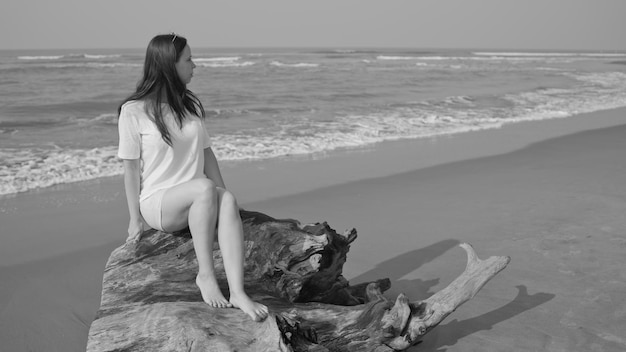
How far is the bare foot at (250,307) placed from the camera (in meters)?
3.07

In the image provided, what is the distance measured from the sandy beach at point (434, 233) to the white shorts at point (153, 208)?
0.86 m

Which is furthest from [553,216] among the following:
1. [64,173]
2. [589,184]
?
[64,173]

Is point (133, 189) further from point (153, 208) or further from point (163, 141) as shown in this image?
point (163, 141)

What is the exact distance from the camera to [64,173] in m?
8.21

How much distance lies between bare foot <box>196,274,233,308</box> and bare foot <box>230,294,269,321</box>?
0.15 ft

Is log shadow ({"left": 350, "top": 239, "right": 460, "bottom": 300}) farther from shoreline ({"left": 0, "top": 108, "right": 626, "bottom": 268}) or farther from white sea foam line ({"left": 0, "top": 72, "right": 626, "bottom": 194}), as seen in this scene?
white sea foam line ({"left": 0, "top": 72, "right": 626, "bottom": 194})

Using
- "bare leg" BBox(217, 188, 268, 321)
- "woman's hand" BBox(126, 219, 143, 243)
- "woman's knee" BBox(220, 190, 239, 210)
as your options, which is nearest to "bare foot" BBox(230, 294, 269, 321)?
"bare leg" BBox(217, 188, 268, 321)

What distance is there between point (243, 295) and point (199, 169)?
1.01 m

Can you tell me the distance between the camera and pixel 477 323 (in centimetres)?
388

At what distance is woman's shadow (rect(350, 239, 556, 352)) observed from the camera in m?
3.73

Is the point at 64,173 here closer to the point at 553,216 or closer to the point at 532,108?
the point at 553,216

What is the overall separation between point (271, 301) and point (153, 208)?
927mm

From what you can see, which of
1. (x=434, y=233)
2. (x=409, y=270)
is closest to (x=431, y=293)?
(x=409, y=270)

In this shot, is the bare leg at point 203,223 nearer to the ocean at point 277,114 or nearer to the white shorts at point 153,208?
the white shorts at point 153,208
